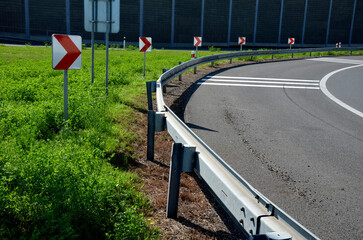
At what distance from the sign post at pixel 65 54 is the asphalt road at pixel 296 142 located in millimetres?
2762

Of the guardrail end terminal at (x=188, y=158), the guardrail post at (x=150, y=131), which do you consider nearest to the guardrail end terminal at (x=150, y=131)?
the guardrail post at (x=150, y=131)

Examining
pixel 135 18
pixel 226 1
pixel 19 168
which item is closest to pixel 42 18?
pixel 135 18

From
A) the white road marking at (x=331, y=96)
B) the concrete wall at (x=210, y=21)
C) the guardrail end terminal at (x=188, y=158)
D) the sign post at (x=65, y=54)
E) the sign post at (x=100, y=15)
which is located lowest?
the white road marking at (x=331, y=96)

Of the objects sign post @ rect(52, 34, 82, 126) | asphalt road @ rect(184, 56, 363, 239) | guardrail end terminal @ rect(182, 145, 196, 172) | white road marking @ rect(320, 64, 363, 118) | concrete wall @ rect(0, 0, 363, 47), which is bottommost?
asphalt road @ rect(184, 56, 363, 239)

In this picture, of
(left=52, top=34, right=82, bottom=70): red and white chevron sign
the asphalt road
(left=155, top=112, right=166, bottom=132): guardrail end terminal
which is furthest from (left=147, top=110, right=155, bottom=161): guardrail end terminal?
(left=52, top=34, right=82, bottom=70): red and white chevron sign

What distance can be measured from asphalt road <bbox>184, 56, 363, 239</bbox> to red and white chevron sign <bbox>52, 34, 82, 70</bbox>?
2835 mm

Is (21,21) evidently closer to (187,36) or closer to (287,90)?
(187,36)

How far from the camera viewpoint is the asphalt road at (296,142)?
4664 millimetres

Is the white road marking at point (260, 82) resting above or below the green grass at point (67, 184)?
above

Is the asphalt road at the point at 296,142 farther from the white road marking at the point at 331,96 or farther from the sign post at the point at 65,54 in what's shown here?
the sign post at the point at 65,54

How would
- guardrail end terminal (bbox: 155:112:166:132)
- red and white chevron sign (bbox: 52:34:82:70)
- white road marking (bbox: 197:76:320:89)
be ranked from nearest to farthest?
guardrail end terminal (bbox: 155:112:166:132)
red and white chevron sign (bbox: 52:34:82:70)
white road marking (bbox: 197:76:320:89)

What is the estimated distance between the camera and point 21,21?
3991 centimetres

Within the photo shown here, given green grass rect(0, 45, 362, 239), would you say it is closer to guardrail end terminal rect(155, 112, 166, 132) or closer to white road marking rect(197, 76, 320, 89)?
guardrail end terminal rect(155, 112, 166, 132)

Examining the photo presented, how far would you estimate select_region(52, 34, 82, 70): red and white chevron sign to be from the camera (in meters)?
6.48
